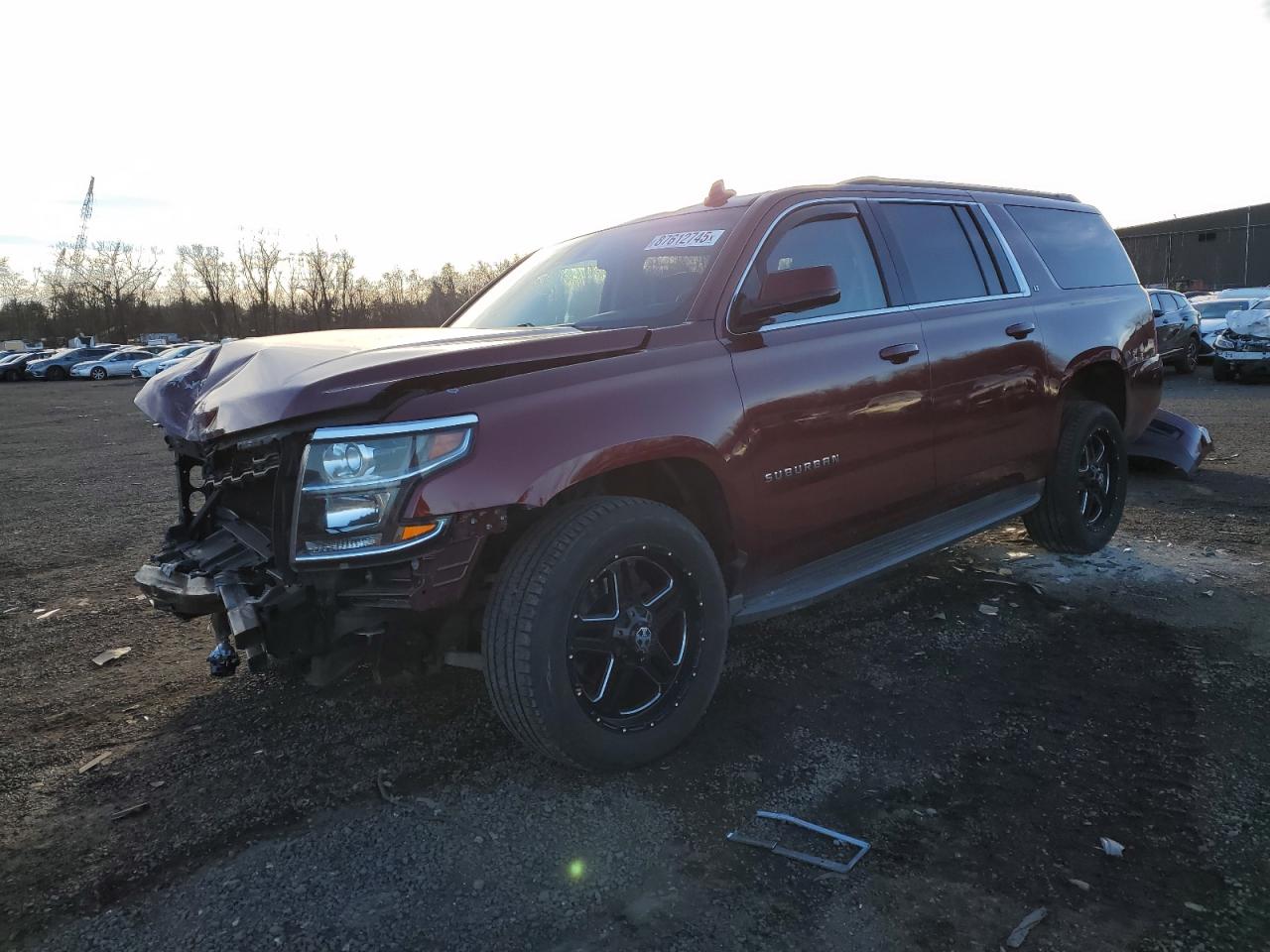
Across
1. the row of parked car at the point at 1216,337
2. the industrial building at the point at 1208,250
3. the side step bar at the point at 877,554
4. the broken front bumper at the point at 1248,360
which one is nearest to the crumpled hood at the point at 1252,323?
the row of parked car at the point at 1216,337

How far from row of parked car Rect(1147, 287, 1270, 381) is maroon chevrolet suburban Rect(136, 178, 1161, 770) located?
12.4 m

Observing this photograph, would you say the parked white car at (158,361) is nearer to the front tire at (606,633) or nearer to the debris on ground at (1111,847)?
the front tire at (606,633)

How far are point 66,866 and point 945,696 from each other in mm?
3016

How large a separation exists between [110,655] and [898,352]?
12.7 feet

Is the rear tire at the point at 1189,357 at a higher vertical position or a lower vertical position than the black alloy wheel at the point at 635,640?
higher

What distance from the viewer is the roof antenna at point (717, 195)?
3688 mm

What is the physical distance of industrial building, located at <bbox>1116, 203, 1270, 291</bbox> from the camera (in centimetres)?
5466

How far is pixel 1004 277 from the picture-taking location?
447cm

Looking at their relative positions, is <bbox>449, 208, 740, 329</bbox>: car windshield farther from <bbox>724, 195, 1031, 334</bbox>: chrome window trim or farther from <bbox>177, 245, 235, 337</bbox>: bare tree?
<bbox>177, 245, 235, 337</bbox>: bare tree

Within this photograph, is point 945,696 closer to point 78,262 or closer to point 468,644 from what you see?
point 468,644

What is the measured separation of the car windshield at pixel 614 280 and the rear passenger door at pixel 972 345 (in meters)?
1.02

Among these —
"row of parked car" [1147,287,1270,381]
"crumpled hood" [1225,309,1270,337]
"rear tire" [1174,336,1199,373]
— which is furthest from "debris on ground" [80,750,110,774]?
"rear tire" [1174,336,1199,373]

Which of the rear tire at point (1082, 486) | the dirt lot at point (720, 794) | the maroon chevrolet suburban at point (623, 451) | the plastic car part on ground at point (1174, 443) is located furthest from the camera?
the plastic car part on ground at point (1174, 443)

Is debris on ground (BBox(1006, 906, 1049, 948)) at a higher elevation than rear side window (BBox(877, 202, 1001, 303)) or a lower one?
lower
